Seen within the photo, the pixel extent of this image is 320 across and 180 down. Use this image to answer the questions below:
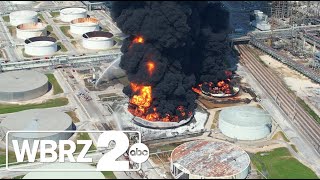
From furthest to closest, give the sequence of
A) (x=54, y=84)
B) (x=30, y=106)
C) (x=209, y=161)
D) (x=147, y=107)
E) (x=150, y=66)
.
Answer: (x=54, y=84) < (x=30, y=106) < (x=147, y=107) < (x=150, y=66) < (x=209, y=161)

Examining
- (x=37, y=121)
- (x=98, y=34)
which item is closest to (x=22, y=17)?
(x=98, y=34)

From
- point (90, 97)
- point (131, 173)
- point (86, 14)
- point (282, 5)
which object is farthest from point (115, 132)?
point (282, 5)

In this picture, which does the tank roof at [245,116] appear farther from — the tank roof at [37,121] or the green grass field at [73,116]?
the tank roof at [37,121]

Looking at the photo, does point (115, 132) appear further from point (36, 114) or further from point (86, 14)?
point (86, 14)

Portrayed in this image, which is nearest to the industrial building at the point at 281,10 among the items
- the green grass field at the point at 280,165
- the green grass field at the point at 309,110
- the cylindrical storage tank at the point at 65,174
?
the green grass field at the point at 309,110

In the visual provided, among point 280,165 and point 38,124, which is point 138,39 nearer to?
point 38,124
